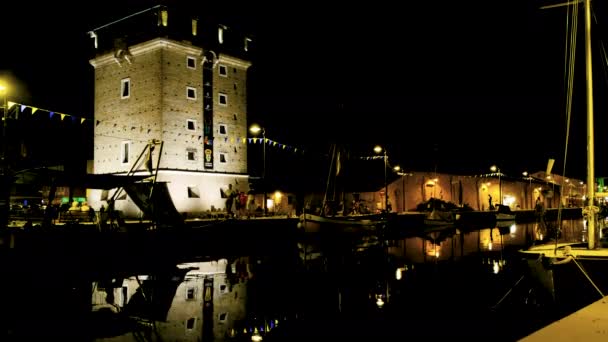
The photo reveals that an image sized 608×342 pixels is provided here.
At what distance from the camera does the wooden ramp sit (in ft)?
25.9

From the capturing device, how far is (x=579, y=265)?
12508 mm

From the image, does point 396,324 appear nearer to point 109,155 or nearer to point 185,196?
point 185,196

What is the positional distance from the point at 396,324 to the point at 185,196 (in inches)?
1149

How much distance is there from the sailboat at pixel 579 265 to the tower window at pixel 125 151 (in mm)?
32312

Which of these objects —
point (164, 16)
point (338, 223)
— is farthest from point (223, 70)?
point (338, 223)

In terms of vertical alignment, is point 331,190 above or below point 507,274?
above

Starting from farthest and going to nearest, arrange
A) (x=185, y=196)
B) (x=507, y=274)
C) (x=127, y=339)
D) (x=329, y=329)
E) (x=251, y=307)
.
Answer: (x=185, y=196), (x=507, y=274), (x=251, y=307), (x=329, y=329), (x=127, y=339)

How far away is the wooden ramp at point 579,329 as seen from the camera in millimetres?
7906

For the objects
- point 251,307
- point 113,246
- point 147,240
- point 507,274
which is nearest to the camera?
point 251,307

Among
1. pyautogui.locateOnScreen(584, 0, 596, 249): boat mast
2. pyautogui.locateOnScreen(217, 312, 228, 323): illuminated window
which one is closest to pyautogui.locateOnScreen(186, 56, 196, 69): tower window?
pyautogui.locateOnScreen(217, 312, 228, 323): illuminated window

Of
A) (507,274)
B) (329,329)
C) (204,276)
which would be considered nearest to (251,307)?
(329,329)

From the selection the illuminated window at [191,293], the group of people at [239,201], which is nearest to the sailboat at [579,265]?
the illuminated window at [191,293]

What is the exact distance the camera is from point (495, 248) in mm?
28750

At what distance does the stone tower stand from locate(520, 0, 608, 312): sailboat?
93.7 feet
